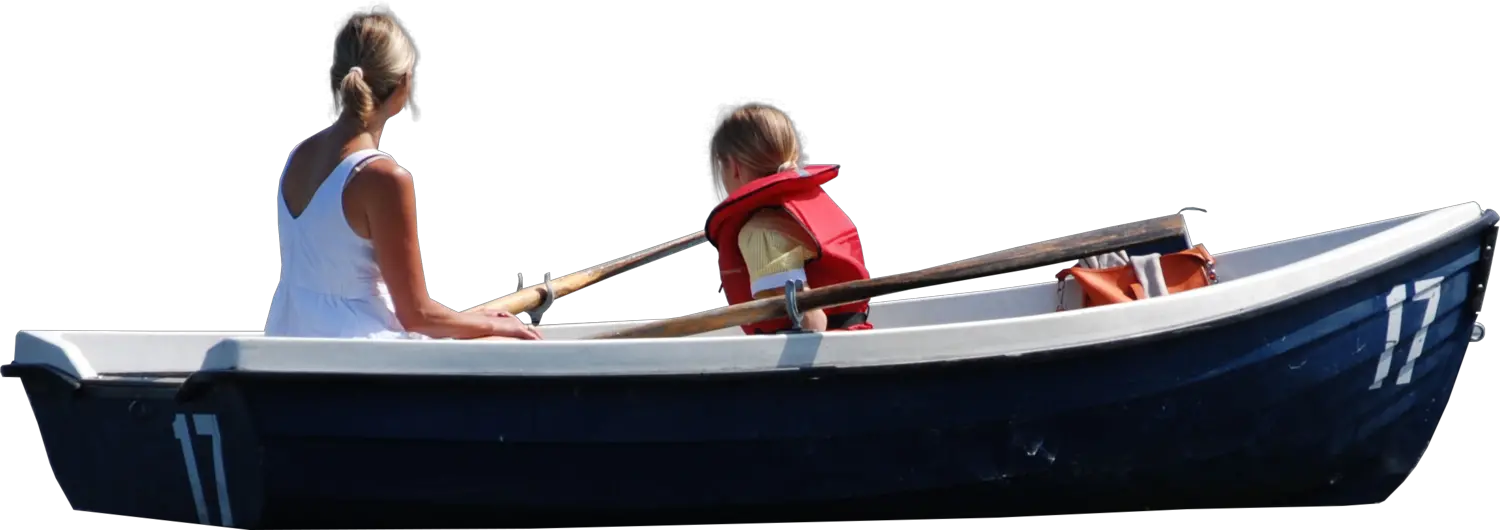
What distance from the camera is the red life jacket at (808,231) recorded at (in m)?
4.88

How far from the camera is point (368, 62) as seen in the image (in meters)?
4.52

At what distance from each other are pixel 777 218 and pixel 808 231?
0.29 feet

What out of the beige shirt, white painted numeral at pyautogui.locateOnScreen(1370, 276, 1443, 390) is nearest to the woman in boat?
the beige shirt

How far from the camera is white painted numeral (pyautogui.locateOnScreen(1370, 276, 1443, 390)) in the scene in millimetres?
4945

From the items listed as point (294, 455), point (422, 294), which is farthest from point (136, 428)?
point (422, 294)

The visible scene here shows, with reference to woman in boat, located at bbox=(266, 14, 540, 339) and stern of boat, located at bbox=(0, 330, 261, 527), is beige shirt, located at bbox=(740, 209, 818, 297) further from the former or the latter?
stern of boat, located at bbox=(0, 330, 261, 527)

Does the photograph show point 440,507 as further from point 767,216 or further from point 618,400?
point 767,216

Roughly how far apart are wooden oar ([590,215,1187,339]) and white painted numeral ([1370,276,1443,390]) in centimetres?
63

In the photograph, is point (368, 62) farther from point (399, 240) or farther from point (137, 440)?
point (137, 440)

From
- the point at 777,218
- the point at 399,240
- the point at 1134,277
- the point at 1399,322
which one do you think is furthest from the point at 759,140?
the point at 1399,322

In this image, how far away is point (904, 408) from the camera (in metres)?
4.51

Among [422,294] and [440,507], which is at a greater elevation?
[422,294]

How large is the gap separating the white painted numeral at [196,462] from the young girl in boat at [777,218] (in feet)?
4.38

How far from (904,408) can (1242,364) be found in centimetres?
86
